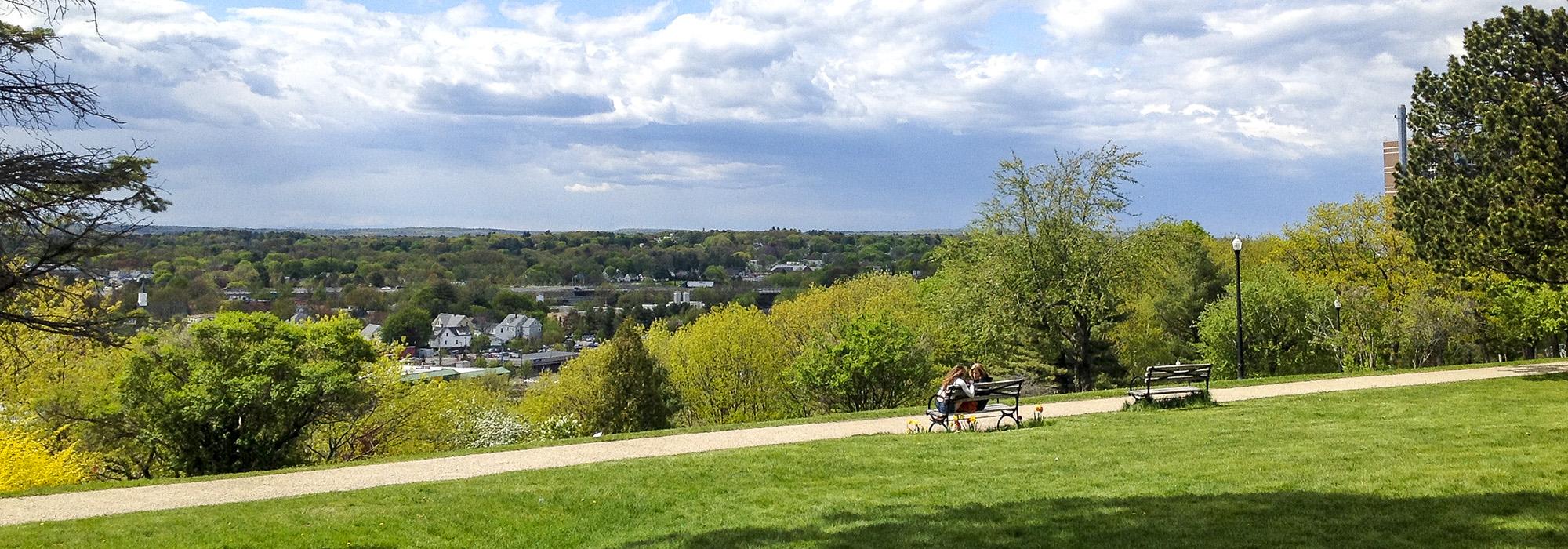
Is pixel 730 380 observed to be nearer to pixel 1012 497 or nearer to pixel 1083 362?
pixel 1083 362

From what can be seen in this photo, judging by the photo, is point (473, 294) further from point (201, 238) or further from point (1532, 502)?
point (1532, 502)

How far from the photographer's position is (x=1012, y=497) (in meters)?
9.12

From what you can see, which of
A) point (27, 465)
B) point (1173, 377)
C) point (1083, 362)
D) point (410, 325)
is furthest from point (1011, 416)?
point (410, 325)

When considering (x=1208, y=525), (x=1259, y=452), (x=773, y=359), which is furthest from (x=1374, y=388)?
(x=773, y=359)

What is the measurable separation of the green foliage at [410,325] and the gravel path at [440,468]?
7800 centimetres

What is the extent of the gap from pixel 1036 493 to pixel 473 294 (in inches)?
4583

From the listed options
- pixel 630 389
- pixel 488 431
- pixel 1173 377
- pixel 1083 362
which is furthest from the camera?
pixel 488 431

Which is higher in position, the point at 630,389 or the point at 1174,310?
the point at 1174,310

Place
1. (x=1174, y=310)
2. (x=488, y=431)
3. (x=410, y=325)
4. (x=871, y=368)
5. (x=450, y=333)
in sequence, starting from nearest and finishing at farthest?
1. (x=871, y=368)
2. (x=488, y=431)
3. (x=1174, y=310)
4. (x=410, y=325)
5. (x=450, y=333)

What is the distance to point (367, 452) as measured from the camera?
29734mm

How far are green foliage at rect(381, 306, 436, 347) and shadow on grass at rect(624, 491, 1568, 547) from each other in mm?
85724

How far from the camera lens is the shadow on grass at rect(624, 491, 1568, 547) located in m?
6.82

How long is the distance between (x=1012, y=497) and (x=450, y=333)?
9795 centimetres

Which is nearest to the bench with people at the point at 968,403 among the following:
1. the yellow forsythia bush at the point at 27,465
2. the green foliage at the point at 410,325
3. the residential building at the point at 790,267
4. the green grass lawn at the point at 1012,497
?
the green grass lawn at the point at 1012,497
